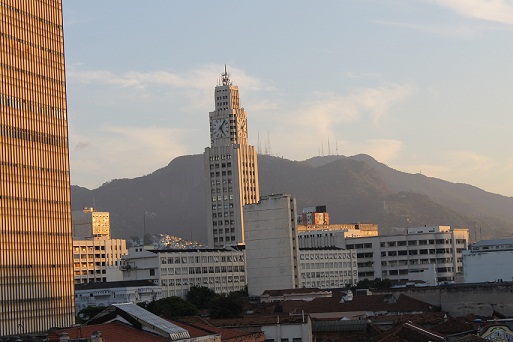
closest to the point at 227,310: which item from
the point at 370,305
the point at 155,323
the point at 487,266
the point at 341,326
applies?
the point at 370,305

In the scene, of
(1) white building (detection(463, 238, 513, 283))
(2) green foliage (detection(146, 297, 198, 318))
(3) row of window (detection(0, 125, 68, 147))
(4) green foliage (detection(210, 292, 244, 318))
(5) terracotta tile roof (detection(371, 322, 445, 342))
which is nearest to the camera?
(5) terracotta tile roof (detection(371, 322, 445, 342))

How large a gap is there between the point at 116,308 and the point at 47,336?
26.5 ft

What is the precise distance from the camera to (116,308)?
80.5 metres

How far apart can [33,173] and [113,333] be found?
2113 inches

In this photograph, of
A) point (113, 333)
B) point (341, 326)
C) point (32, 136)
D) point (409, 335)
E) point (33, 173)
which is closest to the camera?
point (113, 333)

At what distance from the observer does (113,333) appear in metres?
75.1

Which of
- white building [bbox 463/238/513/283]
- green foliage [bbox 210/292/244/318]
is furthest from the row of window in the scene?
white building [bbox 463/238/513/283]

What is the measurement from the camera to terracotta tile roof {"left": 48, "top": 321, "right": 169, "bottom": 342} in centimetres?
7268

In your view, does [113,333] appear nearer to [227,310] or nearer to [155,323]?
[155,323]

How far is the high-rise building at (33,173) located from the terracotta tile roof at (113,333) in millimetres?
43181

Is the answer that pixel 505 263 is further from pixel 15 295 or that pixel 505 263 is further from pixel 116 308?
pixel 116 308

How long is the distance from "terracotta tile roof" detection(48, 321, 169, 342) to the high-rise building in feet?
142

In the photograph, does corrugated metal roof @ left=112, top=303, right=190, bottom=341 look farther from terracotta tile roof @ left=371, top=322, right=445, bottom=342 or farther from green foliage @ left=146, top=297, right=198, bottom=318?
green foliage @ left=146, top=297, right=198, bottom=318

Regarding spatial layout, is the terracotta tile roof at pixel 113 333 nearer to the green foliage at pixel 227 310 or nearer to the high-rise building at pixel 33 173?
the high-rise building at pixel 33 173
